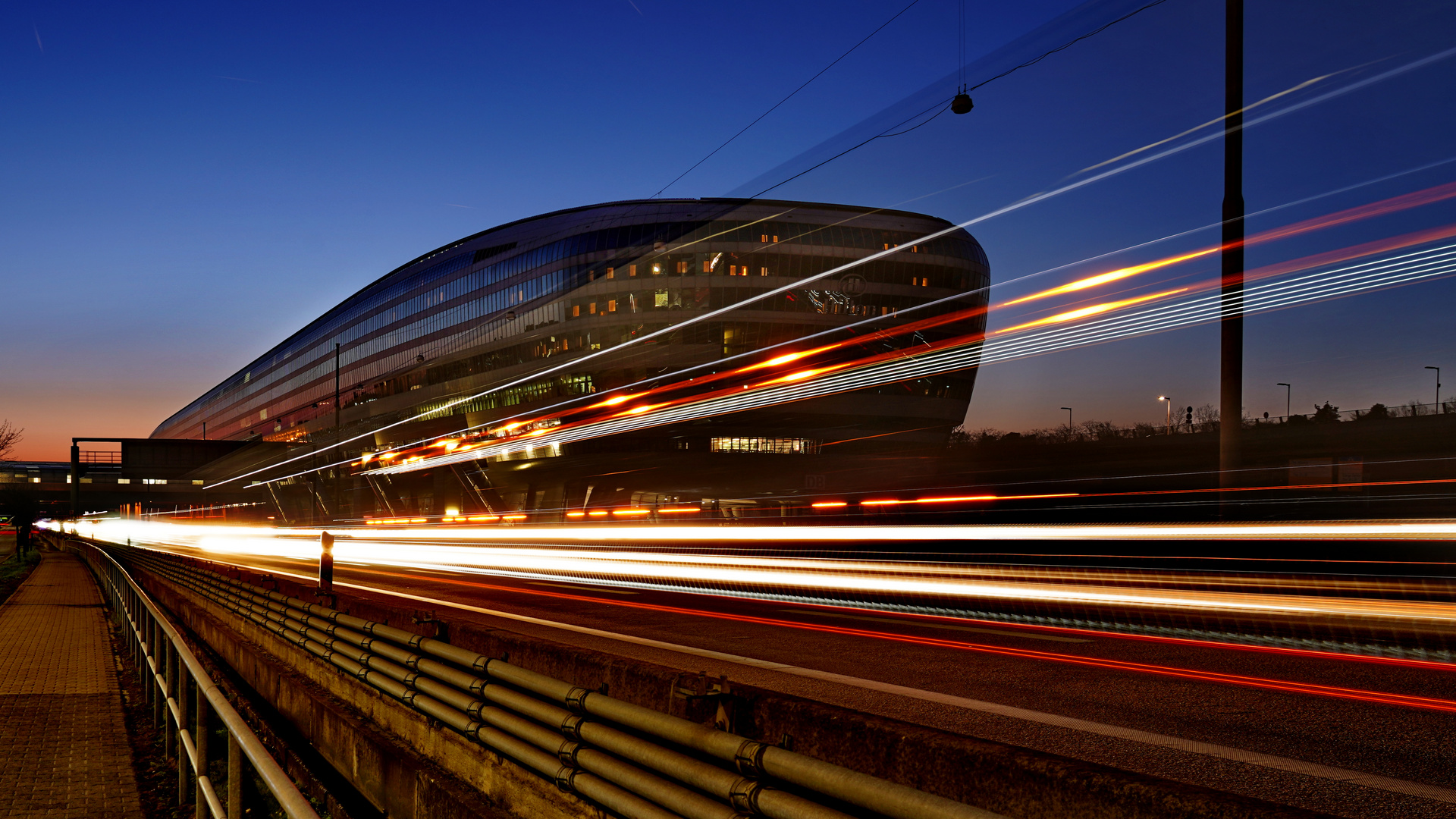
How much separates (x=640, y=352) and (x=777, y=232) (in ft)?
42.9

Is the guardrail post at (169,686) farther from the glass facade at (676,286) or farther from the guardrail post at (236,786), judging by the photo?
the glass facade at (676,286)

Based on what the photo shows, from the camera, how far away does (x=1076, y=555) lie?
14414 mm

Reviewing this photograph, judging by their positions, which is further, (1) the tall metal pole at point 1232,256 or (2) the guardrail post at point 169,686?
(1) the tall metal pole at point 1232,256

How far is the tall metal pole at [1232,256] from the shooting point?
43.3 ft

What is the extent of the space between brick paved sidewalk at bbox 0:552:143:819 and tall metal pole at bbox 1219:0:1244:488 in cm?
1237

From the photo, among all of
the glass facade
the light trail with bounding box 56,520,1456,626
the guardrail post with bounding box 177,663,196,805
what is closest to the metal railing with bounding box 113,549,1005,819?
the guardrail post with bounding box 177,663,196,805

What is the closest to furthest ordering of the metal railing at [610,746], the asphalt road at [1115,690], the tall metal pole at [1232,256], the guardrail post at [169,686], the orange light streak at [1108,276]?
the metal railing at [610,746] → the asphalt road at [1115,690] → the guardrail post at [169,686] → the tall metal pole at [1232,256] → the orange light streak at [1108,276]

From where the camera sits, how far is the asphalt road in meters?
5.38

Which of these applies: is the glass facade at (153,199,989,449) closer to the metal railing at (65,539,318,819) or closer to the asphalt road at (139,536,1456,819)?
the asphalt road at (139,536,1456,819)

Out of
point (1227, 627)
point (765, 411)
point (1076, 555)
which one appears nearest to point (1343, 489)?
point (1076, 555)

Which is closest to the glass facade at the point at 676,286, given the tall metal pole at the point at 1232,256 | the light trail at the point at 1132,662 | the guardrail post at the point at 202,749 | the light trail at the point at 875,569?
the light trail at the point at 875,569

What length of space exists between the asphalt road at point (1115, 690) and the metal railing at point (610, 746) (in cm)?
214

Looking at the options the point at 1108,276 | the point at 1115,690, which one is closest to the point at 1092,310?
the point at 1108,276

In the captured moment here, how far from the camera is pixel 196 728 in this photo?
6.33 meters
